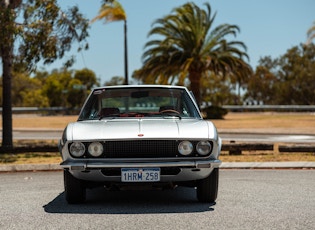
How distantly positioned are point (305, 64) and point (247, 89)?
1879cm

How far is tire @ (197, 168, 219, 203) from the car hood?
53 centimetres

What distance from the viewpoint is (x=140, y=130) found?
7008 mm

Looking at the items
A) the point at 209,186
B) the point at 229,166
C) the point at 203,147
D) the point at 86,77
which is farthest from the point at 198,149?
the point at 86,77

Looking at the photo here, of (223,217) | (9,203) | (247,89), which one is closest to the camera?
(223,217)

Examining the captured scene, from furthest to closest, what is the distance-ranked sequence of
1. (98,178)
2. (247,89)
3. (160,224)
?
(247,89), (98,178), (160,224)

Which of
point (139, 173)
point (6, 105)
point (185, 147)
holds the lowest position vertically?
point (139, 173)

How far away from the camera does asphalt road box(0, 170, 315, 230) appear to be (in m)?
6.00

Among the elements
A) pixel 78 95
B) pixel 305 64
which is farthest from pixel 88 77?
pixel 305 64

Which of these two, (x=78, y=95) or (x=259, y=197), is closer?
(x=259, y=197)

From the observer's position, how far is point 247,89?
340 feet

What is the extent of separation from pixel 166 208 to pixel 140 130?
1.01 metres

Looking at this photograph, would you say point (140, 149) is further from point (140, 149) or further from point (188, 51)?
point (188, 51)

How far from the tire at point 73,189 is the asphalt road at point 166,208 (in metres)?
0.10

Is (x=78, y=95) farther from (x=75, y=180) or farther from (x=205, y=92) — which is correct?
(x=75, y=180)
